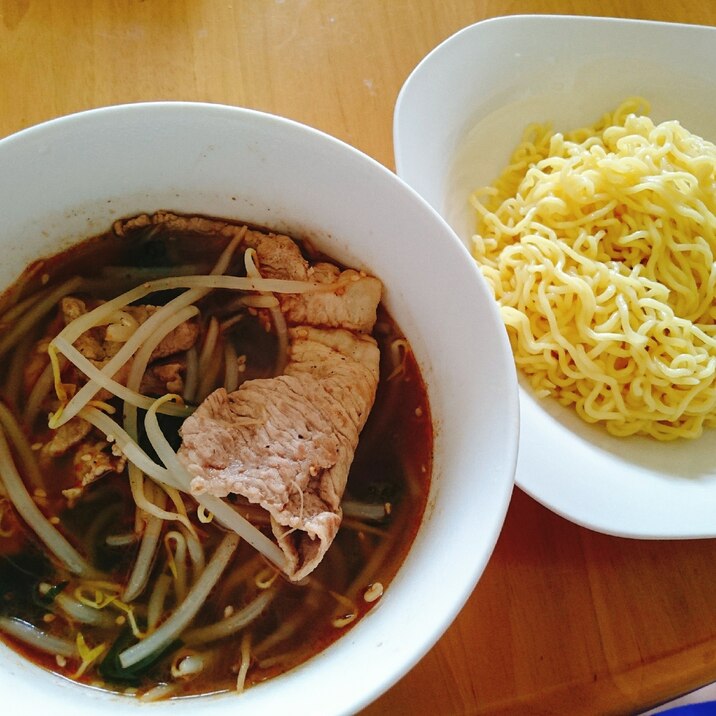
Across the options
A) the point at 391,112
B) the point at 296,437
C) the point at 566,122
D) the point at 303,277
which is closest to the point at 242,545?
the point at 296,437

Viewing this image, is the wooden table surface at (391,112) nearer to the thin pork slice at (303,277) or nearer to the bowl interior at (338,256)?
the bowl interior at (338,256)

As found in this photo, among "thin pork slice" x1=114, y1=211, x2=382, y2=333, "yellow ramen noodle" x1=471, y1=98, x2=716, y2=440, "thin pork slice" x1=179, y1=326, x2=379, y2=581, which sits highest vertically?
"thin pork slice" x1=114, y1=211, x2=382, y2=333

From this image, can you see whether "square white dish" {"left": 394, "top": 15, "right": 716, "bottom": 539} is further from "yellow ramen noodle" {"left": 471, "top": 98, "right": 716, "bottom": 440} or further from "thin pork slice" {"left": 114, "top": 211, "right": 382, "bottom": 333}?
"thin pork slice" {"left": 114, "top": 211, "right": 382, "bottom": 333}

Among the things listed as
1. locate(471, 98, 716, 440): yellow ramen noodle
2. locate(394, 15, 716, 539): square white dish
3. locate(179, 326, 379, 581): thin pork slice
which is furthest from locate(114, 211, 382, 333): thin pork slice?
locate(471, 98, 716, 440): yellow ramen noodle

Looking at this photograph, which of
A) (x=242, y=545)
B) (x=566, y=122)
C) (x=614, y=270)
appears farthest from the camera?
(x=566, y=122)

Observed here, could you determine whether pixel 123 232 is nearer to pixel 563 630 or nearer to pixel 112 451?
pixel 112 451

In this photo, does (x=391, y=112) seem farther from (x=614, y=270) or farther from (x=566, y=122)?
(x=614, y=270)

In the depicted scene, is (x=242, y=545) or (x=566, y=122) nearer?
(x=242, y=545)
